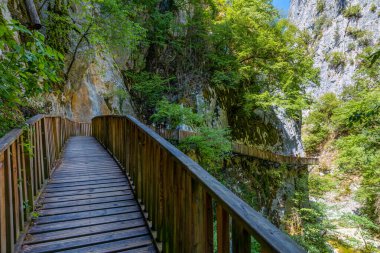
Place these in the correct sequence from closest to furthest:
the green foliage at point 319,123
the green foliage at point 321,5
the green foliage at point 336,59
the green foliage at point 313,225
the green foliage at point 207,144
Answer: the green foliage at point 207,144 < the green foliage at point 313,225 < the green foliage at point 319,123 < the green foliage at point 336,59 < the green foliage at point 321,5

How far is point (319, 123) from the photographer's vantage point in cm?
2481

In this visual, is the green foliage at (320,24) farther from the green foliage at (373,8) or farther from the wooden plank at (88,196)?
the wooden plank at (88,196)

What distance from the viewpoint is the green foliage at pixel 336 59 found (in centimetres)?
2988

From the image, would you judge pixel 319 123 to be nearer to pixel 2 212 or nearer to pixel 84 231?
pixel 84 231

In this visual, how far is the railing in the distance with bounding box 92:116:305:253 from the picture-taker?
33.1 inches

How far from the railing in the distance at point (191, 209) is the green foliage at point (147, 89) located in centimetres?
920

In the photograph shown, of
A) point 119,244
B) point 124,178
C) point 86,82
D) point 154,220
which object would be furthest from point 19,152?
point 86,82

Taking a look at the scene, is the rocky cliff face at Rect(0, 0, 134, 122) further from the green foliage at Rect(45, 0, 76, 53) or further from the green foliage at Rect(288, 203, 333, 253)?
the green foliage at Rect(288, 203, 333, 253)

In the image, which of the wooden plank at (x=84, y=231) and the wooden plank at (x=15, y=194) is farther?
the wooden plank at (x=84, y=231)

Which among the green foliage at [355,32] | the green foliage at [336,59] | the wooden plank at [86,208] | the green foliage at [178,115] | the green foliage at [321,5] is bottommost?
the wooden plank at [86,208]

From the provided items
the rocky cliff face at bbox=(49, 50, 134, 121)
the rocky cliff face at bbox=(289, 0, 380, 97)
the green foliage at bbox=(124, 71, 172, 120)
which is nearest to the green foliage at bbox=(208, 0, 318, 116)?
the green foliage at bbox=(124, 71, 172, 120)

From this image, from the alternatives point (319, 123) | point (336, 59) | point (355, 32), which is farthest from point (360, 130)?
point (355, 32)

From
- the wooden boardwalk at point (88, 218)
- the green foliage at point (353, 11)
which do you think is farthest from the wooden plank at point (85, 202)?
the green foliage at point (353, 11)

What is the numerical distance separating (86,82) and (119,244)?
472 inches
